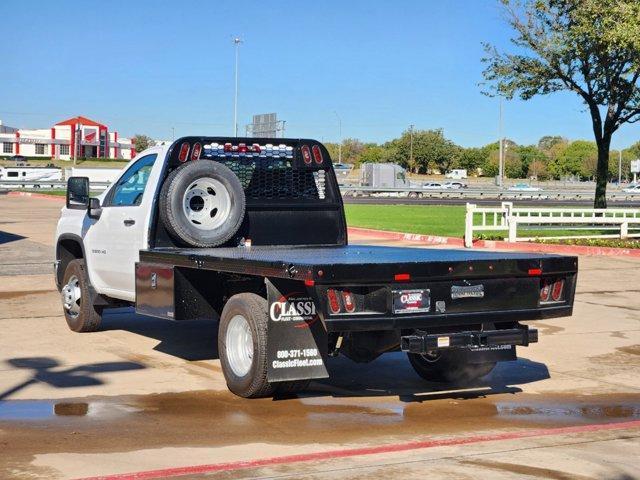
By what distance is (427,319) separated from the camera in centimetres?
759

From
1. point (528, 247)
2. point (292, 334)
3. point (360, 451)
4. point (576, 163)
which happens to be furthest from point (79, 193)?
point (576, 163)

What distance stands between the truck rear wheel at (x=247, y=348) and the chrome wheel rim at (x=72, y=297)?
11.6 feet

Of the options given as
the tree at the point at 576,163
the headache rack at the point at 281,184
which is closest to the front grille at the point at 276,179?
the headache rack at the point at 281,184

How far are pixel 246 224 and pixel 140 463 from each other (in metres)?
4.07

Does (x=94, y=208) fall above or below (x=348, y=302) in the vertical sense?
above

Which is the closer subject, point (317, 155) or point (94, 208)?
point (317, 155)

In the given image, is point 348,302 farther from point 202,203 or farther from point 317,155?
point 317,155

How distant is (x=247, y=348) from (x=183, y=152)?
248 centimetres

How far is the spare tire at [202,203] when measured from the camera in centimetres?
937

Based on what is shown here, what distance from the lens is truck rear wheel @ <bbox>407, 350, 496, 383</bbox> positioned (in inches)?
352

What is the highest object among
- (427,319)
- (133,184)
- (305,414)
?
(133,184)

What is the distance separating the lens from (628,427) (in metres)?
7.45

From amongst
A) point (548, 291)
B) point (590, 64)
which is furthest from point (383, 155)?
point (548, 291)

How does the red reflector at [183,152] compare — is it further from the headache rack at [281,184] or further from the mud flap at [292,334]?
the mud flap at [292,334]
